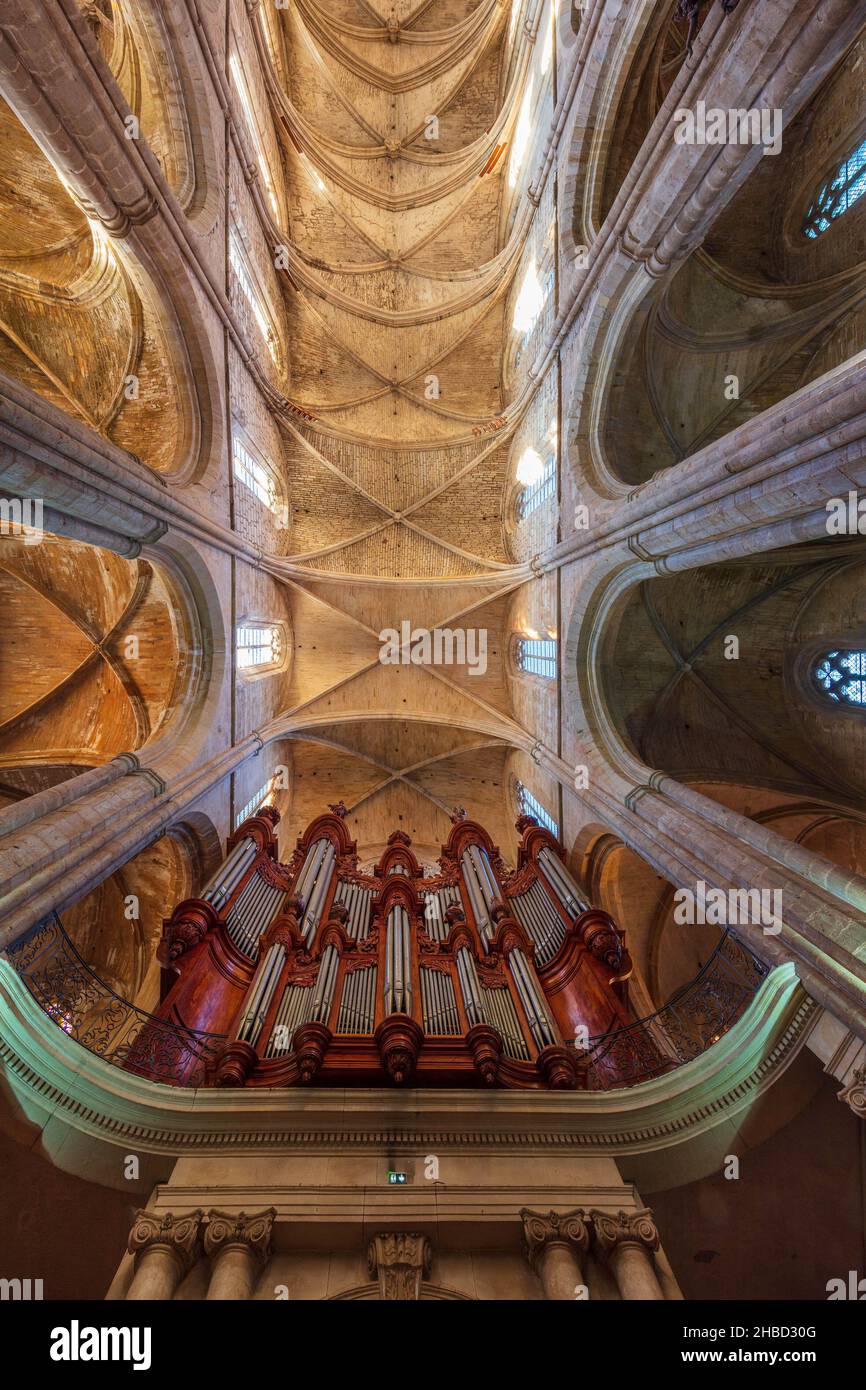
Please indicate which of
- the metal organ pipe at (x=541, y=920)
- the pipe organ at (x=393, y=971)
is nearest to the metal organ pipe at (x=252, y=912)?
the pipe organ at (x=393, y=971)

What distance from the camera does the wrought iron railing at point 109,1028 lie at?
19.7 feet

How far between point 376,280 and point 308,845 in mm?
16434

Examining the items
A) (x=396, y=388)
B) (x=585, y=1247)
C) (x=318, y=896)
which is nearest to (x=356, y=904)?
(x=318, y=896)

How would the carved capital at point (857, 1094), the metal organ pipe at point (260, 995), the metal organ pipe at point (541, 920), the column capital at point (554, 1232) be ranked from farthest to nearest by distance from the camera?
the metal organ pipe at point (541, 920)
the metal organ pipe at point (260, 995)
the column capital at point (554, 1232)
the carved capital at point (857, 1094)

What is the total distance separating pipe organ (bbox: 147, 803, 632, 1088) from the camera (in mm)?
6492

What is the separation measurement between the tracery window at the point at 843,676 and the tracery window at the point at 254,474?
13.4 metres

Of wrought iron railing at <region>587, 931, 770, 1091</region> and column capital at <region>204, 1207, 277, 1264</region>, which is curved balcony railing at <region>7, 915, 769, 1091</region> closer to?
wrought iron railing at <region>587, 931, 770, 1091</region>

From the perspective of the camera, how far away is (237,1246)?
4.66m

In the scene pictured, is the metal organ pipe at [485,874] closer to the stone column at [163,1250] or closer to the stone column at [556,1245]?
the stone column at [556,1245]

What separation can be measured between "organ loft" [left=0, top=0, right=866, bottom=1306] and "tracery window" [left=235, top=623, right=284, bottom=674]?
0.23 metres

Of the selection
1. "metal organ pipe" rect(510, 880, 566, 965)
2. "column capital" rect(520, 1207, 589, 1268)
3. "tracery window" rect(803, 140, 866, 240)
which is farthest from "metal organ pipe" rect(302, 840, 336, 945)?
"tracery window" rect(803, 140, 866, 240)

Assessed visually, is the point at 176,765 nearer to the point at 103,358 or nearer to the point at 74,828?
the point at 74,828

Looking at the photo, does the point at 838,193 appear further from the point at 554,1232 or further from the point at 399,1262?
the point at 399,1262

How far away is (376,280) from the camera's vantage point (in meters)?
17.6
